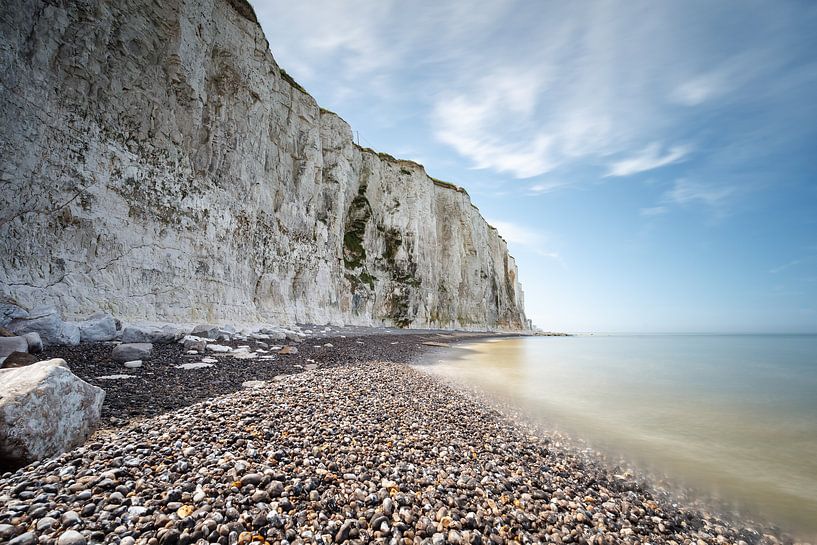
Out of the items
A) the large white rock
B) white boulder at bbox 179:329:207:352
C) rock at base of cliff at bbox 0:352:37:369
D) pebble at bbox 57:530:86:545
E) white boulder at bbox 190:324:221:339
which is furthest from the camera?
white boulder at bbox 190:324:221:339

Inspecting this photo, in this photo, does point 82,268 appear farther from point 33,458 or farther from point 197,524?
point 197,524

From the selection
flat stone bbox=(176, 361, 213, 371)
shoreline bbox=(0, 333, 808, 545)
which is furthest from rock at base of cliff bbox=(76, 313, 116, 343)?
shoreline bbox=(0, 333, 808, 545)

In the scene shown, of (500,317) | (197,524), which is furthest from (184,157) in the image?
(500,317)

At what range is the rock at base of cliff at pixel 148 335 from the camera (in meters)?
10.5

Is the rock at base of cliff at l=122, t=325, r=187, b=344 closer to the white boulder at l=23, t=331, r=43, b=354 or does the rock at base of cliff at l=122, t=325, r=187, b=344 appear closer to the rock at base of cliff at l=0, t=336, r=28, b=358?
the white boulder at l=23, t=331, r=43, b=354

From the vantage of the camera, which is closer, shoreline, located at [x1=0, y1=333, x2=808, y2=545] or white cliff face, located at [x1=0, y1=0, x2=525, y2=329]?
shoreline, located at [x1=0, y1=333, x2=808, y2=545]

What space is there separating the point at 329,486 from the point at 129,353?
306 inches

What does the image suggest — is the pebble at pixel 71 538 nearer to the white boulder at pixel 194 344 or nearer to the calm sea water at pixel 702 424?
the calm sea water at pixel 702 424

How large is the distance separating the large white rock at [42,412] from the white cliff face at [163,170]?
10027 mm

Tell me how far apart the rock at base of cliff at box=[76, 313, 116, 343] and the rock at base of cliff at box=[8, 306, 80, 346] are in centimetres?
56

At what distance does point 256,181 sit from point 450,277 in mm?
33007

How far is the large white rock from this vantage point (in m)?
3.13

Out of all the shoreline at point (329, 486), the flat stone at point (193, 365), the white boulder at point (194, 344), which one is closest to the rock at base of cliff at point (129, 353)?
the flat stone at point (193, 365)

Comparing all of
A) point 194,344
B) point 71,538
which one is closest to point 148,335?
point 194,344
